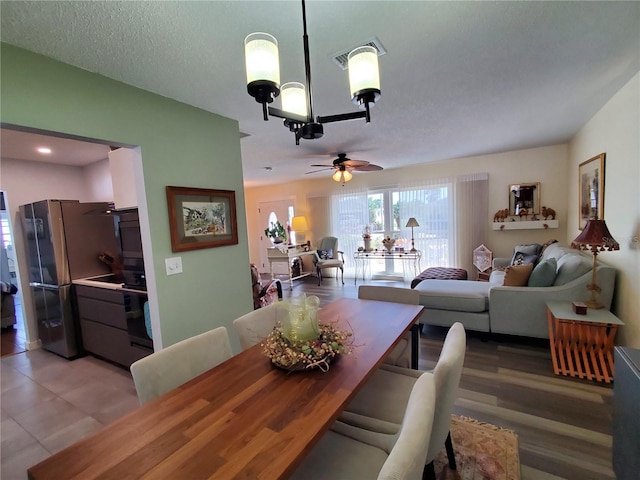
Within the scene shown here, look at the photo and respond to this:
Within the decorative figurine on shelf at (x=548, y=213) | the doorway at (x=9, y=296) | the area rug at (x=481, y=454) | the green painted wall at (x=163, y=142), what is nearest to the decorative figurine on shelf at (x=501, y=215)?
the decorative figurine on shelf at (x=548, y=213)

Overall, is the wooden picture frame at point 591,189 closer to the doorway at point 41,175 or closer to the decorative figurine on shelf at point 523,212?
the decorative figurine on shelf at point 523,212

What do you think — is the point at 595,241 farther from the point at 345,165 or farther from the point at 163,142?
the point at 163,142

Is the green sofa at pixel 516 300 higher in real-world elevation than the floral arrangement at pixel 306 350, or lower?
lower

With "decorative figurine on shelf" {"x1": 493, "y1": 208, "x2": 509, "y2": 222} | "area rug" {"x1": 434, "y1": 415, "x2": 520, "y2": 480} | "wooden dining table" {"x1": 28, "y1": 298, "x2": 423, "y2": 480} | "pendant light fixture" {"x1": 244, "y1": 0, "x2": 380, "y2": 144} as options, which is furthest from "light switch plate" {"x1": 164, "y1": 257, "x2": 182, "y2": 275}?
"decorative figurine on shelf" {"x1": 493, "y1": 208, "x2": 509, "y2": 222}

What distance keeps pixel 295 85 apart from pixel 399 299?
164cm

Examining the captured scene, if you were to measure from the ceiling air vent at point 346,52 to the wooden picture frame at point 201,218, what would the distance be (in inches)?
55.3

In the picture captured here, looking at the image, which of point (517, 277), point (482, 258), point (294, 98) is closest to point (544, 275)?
point (517, 277)

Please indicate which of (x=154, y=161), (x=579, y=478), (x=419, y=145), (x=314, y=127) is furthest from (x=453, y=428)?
(x=419, y=145)

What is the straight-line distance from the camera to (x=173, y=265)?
7.07ft

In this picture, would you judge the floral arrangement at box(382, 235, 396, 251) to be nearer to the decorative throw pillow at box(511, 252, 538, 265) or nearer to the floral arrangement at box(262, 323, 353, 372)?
the decorative throw pillow at box(511, 252, 538, 265)

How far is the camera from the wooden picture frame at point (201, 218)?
2.16m

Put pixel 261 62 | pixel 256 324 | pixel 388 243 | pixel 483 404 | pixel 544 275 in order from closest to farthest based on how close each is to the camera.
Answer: pixel 261 62 < pixel 256 324 < pixel 483 404 < pixel 544 275 < pixel 388 243

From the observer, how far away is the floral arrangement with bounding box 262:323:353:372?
1238 mm

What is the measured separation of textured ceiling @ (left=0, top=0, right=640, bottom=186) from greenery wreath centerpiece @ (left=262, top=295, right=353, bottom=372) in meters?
1.40
